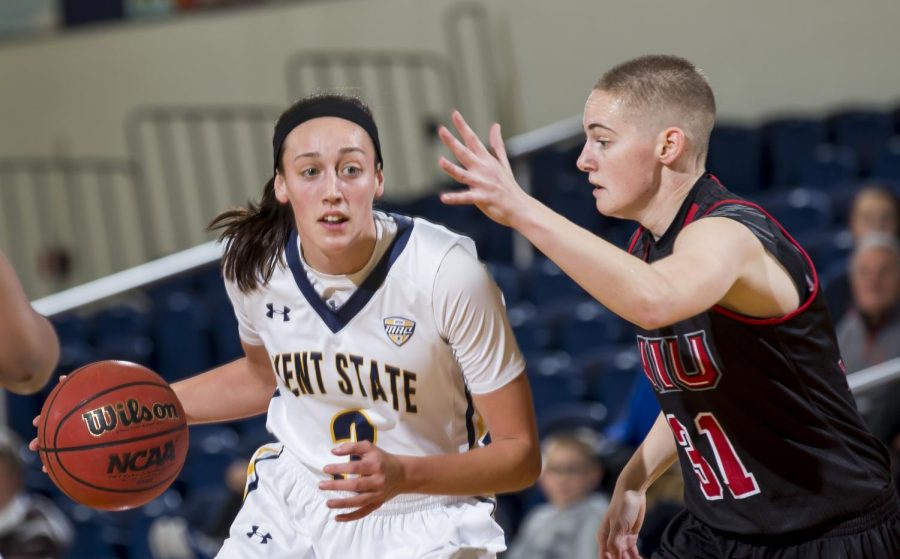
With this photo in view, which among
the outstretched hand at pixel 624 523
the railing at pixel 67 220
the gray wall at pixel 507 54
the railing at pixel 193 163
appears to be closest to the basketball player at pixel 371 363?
the outstretched hand at pixel 624 523

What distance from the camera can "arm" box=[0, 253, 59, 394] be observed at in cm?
198

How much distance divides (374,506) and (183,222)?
28.9 ft

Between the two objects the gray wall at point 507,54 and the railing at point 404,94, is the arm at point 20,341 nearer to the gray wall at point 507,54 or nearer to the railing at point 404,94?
the gray wall at point 507,54

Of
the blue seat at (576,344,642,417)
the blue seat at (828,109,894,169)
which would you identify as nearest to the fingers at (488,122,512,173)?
the blue seat at (576,344,642,417)

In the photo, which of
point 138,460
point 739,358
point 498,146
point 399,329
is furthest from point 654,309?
point 138,460

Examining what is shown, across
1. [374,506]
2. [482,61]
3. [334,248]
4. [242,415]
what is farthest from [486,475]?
[482,61]

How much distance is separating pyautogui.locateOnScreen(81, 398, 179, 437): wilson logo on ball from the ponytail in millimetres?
382

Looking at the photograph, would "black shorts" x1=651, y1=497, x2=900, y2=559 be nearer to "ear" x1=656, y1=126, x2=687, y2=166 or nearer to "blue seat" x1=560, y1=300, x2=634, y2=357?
"ear" x1=656, y1=126, x2=687, y2=166

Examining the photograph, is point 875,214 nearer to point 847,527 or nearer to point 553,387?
point 553,387

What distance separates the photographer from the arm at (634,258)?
96.5 inches

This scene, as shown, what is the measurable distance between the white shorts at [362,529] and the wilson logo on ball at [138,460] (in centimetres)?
24

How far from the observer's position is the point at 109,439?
308cm

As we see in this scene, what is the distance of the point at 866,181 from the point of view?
7316 mm

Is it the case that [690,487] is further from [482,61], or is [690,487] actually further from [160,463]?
[482,61]
